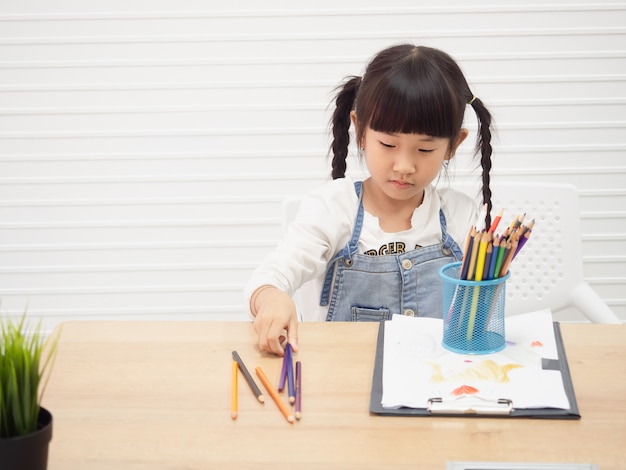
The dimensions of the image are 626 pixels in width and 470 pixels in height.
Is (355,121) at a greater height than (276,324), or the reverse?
(355,121)

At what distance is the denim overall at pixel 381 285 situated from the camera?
1.57 meters

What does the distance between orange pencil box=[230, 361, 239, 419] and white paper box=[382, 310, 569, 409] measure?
0.57 ft

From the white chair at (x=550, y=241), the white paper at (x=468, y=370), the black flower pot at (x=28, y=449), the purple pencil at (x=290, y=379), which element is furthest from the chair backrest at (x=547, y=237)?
the black flower pot at (x=28, y=449)

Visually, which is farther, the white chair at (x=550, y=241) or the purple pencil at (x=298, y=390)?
the white chair at (x=550, y=241)

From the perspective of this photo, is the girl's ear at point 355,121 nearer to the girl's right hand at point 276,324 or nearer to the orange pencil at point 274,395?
the girl's right hand at point 276,324

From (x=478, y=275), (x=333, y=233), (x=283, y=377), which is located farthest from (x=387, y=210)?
(x=283, y=377)

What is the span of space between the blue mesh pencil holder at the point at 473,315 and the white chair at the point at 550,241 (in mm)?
621

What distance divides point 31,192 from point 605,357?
1.86 metres

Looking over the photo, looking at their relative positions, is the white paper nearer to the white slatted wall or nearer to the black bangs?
the black bangs

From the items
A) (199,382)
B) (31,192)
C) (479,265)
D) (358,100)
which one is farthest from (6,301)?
(479,265)

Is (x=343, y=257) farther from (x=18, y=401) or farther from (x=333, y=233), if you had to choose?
(x=18, y=401)

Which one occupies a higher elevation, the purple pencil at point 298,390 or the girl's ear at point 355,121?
the girl's ear at point 355,121

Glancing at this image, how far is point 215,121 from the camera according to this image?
254 centimetres

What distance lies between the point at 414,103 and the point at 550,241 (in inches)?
21.5
